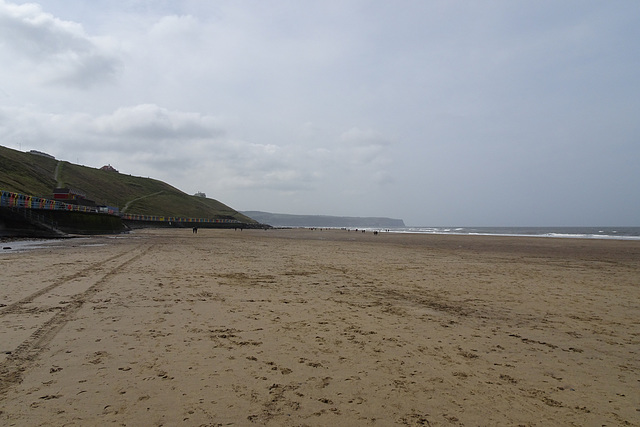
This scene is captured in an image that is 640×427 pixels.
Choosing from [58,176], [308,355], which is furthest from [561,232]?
[58,176]

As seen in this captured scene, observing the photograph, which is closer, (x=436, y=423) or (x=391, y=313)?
(x=436, y=423)

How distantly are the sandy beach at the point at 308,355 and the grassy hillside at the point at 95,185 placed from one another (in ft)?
212

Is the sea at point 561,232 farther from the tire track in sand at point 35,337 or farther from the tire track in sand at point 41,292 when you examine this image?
the tire track in sand at point 35,337

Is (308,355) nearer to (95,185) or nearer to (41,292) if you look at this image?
(41,292)

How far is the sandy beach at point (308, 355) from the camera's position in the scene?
148 inches

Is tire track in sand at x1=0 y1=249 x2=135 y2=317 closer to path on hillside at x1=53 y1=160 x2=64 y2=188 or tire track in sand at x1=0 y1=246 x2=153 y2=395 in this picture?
tire track in sand at x1=0 y1=246 x2=153 y2=395

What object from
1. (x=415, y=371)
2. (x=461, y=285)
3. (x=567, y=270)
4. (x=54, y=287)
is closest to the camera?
(x=415, y=371)

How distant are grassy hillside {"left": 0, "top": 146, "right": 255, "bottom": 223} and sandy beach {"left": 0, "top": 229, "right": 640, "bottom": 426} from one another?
6454 cm

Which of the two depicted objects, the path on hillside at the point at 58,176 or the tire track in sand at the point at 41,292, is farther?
the path on hillside at the point at 58,176

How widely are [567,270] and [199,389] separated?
17660 mm

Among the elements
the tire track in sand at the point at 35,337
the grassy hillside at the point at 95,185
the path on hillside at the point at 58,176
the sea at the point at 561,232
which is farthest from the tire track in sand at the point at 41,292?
the path on hillside at the point at 58,176

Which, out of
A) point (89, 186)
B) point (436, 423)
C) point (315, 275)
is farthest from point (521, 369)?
point (89, 186)

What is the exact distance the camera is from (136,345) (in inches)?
217

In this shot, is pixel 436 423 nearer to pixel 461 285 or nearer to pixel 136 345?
pixel 136 345
